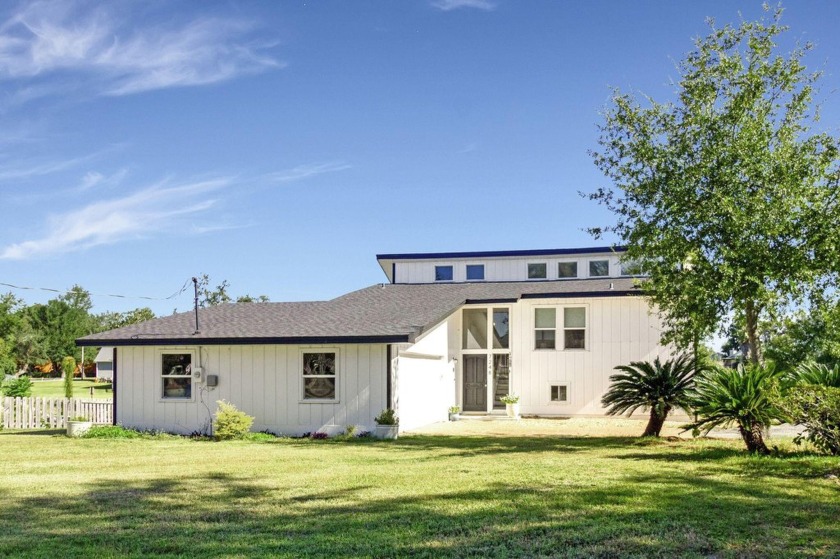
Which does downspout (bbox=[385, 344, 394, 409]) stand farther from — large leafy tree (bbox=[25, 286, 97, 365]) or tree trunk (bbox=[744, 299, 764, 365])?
large leafy tree (bbox=[25, 286, 97, 365])

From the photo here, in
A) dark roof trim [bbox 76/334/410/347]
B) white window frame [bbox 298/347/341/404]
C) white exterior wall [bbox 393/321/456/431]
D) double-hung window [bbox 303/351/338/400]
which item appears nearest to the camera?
dark roof trim [bbox 76/334/410/347]

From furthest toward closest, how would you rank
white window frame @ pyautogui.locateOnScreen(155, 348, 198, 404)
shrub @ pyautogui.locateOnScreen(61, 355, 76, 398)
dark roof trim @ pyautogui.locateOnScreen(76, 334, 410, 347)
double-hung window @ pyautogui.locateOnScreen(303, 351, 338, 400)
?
shrub @ pyautogui.locateOnScreen(61, 355, 76, 398)
white window frame @ pyautogui.locateOnScreen(155, 348, 198, 404)
double-hung window @ pyautogui.locateOnScreen(303, 351, 338, 400)
dark roof trim @ pyautogui.locateOnScreen(76, 334, 410, 347)

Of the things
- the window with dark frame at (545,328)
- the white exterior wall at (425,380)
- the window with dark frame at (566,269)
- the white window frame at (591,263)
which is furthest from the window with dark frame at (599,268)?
the white exterior wall at (425,380)

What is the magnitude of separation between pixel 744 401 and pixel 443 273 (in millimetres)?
19104

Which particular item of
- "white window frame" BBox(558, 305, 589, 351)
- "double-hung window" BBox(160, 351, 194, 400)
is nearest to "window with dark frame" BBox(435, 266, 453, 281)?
"white window frame" BBox(558, 305, 589, 351)

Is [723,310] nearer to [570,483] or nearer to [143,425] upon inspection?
[570,483]

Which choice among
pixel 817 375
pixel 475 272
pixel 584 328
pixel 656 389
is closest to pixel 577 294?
pixel 584 328

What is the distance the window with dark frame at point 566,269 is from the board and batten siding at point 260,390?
13.3 metres

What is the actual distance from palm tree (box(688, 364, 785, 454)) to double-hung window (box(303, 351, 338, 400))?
9315 mm

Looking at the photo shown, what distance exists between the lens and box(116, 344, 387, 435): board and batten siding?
20031 mm

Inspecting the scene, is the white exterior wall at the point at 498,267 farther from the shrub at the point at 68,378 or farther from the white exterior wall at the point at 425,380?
the shrub at the point at 68,378

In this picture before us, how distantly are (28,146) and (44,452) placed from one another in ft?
49.2

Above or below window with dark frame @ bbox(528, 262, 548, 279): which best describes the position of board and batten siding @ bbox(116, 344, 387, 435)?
below

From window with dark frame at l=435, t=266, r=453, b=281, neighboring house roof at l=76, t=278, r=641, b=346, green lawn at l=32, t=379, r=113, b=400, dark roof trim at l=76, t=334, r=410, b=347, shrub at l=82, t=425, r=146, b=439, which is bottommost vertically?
green lawn at l=32, t=379, r=113, b=400
